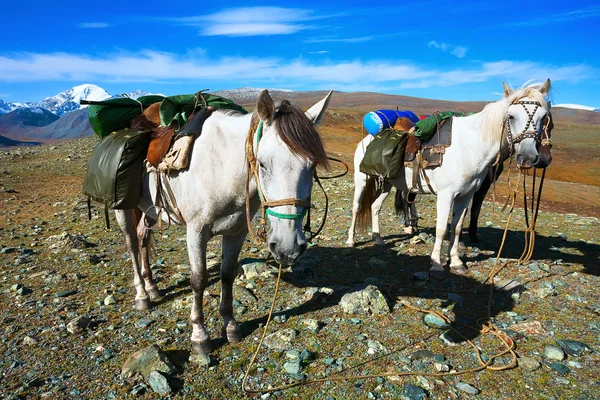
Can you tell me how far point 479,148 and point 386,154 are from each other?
1.41m

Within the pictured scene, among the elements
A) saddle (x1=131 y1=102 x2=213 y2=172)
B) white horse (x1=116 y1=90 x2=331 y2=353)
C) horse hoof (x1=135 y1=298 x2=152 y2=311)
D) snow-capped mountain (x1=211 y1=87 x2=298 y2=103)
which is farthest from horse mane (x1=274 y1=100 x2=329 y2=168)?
snow-capped mountain (x1=211 y1=87 x2=298 y2=103)

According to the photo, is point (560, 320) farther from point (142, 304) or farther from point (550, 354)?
point (142, 304)

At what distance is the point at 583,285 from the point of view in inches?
203

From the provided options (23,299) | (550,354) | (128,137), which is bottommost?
(23,299)

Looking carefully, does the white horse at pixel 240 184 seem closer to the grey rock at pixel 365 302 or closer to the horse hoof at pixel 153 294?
the horse hoof at pixel 153 294

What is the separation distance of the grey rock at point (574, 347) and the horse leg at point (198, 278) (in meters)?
3.68

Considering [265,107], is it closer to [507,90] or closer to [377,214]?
[507,90]

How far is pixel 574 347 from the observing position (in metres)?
3.59

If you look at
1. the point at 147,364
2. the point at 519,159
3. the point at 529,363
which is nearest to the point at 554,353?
the point at 529,363

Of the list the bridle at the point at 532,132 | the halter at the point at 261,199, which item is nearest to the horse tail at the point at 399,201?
the bridle at the point at 532,132

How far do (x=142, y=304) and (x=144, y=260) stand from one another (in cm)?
71

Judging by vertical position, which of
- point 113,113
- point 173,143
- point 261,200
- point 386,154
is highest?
point 113,113

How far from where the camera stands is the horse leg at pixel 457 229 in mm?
5766

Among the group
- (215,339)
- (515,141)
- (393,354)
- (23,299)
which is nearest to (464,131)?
(515,141)
